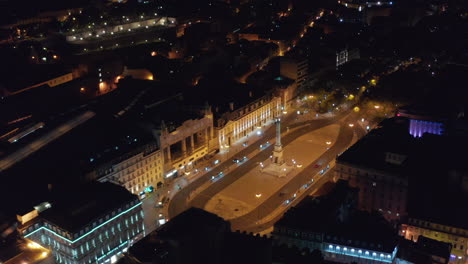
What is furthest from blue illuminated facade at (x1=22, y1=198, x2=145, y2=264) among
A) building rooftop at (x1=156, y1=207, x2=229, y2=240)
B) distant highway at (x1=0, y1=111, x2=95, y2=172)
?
distant highway at (x1=0, y1=111, x2=95, y2=172)

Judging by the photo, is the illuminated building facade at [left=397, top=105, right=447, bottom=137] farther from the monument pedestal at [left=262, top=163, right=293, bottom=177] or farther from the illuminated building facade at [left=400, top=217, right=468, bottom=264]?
the illuminated building facade at [left=400, top=217, right=468, bottom=264]

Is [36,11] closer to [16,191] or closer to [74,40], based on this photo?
[74,40]

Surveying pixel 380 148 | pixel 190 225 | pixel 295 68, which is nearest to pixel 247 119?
pixel 295 68

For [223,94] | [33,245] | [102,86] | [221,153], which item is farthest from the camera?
[102,86]

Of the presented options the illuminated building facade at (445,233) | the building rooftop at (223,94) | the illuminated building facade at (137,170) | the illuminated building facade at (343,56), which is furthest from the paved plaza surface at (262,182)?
the illuminated building facade at (343,56)

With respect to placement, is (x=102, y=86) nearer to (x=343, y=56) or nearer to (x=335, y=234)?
(x=343, y=56)

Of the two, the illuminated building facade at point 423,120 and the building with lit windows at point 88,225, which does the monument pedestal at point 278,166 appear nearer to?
the building with lit windows at point 88,225
